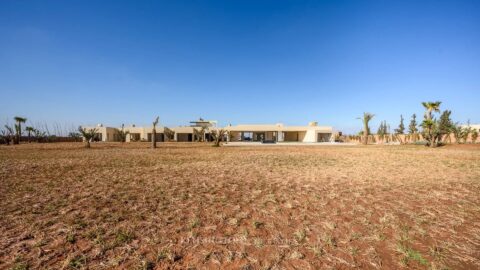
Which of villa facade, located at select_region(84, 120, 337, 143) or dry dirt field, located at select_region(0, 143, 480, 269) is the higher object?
villa facade, located at select_region(84, 120, 337, 143)

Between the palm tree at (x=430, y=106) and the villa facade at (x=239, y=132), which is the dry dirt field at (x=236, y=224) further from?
the villa facade at (x=239, y=132)

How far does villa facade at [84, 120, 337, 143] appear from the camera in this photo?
4729 centimetres

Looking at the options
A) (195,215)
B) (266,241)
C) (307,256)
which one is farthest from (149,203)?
(307,256)

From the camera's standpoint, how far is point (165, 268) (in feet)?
9.79

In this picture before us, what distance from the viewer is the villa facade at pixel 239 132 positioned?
47294mm

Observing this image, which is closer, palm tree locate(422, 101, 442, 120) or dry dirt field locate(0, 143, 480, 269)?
dry dirt field locate(0, 143, 480, 269)

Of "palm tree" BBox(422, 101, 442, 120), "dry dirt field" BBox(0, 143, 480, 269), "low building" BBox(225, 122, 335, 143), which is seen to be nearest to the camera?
"dry dirt field" BBox(0, 143, 480, 269)

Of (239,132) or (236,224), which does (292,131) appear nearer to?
(239,132)

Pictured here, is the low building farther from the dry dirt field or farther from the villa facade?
the dry dirt field

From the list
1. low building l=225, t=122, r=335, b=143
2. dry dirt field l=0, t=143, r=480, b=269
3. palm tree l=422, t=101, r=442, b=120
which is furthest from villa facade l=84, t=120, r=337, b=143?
dry dirt field l=0, t=143, r=480, b=269

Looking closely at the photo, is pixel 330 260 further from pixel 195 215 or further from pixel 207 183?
pixel 207 183

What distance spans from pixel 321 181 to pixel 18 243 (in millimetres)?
7115

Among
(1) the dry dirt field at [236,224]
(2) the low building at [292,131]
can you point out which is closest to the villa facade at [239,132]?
(2) the low building at [292,131]

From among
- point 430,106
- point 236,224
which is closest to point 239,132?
point 430,106
